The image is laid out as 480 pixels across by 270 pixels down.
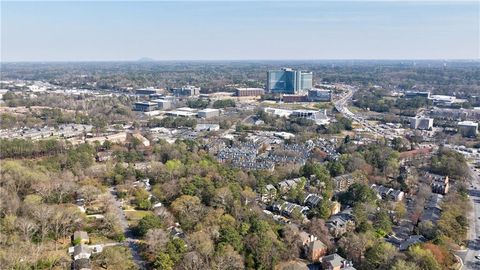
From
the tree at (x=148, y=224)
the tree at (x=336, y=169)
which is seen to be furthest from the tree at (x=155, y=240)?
the tree at (x=336, y=169)

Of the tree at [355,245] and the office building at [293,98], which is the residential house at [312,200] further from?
the office building at [293,98]

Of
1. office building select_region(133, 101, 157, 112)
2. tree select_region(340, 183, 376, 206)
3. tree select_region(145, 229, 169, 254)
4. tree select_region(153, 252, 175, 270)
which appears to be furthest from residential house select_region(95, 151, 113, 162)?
office building select_region(133, 101, 157, 112)

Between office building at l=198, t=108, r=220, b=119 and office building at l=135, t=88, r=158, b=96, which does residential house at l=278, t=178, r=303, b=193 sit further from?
office building at l=135, t=88, r=158, b=96

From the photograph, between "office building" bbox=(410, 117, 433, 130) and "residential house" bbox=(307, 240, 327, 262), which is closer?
"residential house" bbox=(307, 240, 327, 262)

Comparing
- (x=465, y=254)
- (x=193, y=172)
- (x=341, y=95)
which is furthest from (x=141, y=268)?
(x=341, y=95)

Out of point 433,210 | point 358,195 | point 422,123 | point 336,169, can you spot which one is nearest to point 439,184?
point 433,210

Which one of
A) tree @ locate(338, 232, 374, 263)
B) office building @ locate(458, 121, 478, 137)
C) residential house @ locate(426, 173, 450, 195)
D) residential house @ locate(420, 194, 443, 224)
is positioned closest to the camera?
tree @ locate(338, 232, 374, 263)

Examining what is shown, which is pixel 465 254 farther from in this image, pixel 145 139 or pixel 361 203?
pixel 145 139
